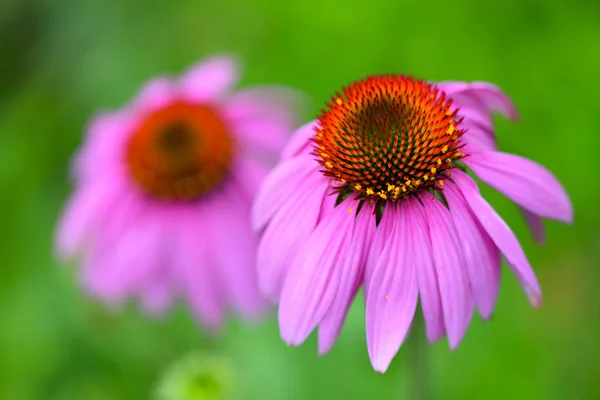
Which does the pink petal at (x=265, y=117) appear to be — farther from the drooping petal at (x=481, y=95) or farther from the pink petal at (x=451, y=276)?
the pink petal at (x=451, y=276)

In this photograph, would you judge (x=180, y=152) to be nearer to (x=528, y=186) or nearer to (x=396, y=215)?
(x=396, y=215)

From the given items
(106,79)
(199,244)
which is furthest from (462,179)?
(106,79)

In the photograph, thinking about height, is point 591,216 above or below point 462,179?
above

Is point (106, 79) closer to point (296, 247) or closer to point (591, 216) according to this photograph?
point (591, 216)

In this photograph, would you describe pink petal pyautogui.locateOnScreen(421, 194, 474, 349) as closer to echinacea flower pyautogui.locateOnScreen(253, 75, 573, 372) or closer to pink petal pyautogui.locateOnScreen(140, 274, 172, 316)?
echinacea flower pyautogui.locateOnScreen(253, 75, 573, 372)

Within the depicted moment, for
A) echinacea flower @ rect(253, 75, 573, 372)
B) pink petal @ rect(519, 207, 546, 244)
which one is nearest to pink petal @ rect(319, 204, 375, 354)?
echinacea flower @ rect(253, 75, 573, 372)

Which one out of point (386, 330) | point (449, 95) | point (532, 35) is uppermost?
point (532, 35)

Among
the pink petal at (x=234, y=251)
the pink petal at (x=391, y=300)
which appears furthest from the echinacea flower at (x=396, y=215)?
the pink petal at (x=234, y=251)
